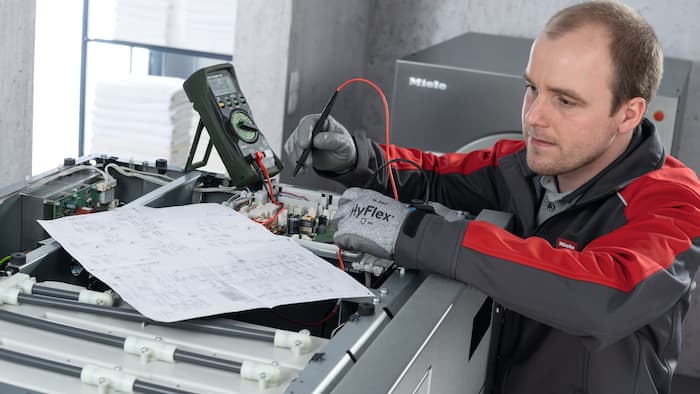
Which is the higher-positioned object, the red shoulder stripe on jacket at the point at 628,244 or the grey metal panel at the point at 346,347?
the red shoulder stripe on jacket at the point at 628,244

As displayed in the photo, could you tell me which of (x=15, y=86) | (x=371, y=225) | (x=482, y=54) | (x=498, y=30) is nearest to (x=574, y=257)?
(x=371, y=225)

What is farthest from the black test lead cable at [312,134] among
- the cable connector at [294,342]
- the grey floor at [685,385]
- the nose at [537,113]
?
the grey floor at [685,385]

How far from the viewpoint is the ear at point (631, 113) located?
141 centimetres

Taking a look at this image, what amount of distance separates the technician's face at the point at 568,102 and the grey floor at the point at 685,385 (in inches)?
70.5

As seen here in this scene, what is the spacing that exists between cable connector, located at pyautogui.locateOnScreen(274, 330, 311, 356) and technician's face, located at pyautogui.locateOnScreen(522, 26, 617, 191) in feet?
2.09

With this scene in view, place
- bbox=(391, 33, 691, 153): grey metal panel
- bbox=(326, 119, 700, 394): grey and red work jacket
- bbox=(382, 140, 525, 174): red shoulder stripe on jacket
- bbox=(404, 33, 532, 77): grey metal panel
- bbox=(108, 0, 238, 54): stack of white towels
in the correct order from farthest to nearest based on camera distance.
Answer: bbox=(108, 0, 238, 54): stack of white towels, bbox=(404, 33, 532, 77): grey metal panel, bbox=(391, 33, 691, 153): grey metal panel, bbox=(382, 140, 525, 174): red shoulder stripe on jacket, bbox=(326, 119, 700, 394): grey and red work jacket

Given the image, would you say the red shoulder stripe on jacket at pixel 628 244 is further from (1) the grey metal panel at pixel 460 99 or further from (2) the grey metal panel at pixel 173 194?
(1) the grey metal panel at pixel 460 99

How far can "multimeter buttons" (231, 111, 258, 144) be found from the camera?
59.4 inches

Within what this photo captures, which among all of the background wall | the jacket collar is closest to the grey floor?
the background wall

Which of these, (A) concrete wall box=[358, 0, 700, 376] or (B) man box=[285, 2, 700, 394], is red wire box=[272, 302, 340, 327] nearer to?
(B) man box=[285, 2, 700, 394]

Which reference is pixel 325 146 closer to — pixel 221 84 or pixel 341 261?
pixel 221 84

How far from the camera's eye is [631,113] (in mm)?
1434

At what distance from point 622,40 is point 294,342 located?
0.77m

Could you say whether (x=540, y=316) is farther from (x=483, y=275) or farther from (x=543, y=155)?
(x=543, y=155)
